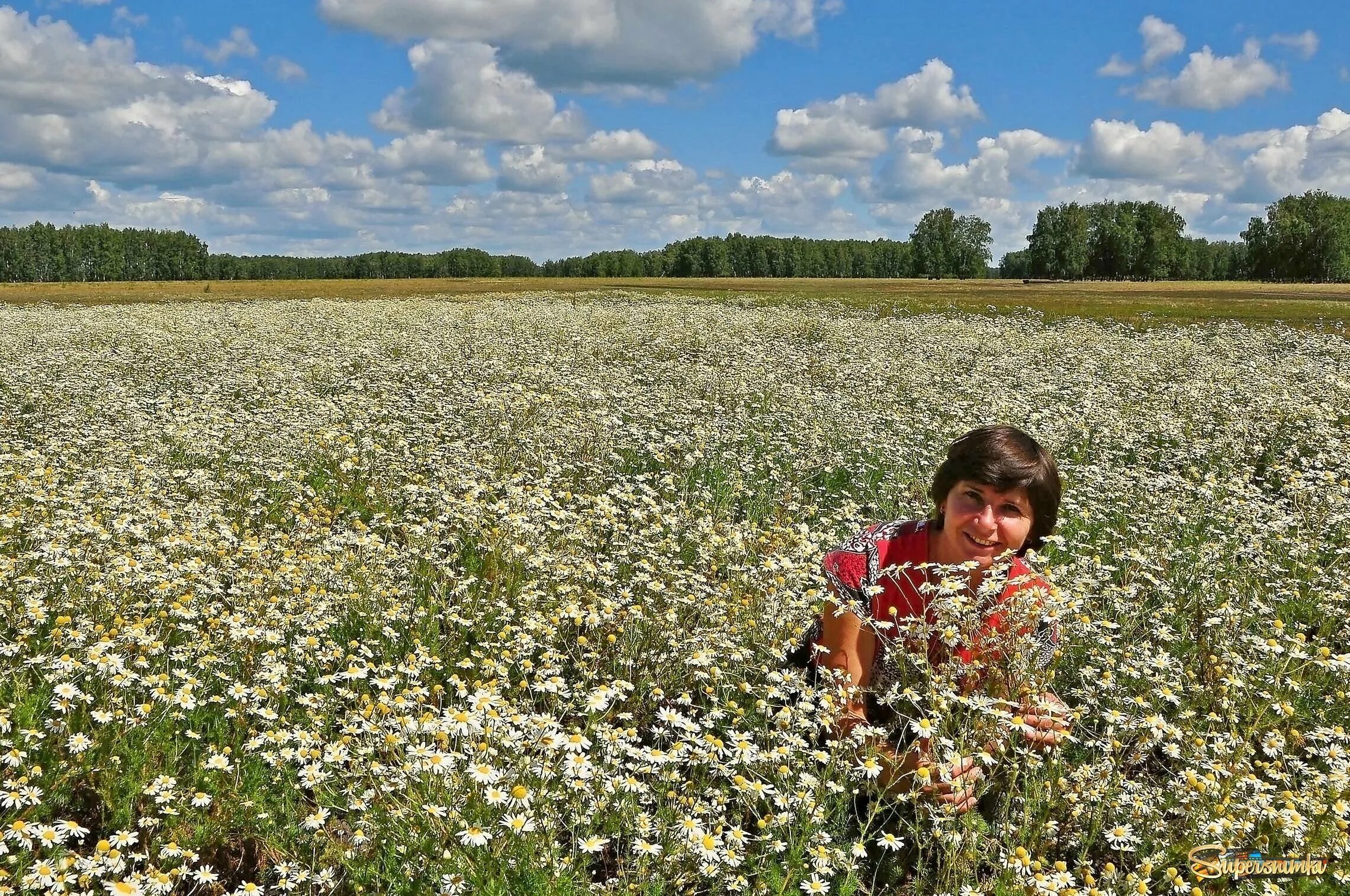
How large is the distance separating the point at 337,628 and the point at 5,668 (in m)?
1.55

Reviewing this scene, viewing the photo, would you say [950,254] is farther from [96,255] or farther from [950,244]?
[96,255]

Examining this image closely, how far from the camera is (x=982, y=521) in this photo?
14.1 ft

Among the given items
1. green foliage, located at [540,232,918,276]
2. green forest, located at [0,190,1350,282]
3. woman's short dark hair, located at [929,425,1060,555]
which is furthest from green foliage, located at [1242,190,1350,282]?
woman's short dark hair, located at [929,425,1060,555]

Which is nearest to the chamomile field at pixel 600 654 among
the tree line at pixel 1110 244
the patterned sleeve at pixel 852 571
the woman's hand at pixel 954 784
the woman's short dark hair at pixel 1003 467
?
the woman's hand at pixel 954 784

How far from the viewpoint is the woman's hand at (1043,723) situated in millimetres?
3531

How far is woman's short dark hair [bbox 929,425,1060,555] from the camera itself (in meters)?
4.29

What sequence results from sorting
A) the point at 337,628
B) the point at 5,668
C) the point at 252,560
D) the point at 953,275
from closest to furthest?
the point at 5,668 → the point at 337,628 → the point at 252,560 → the point at 953,275

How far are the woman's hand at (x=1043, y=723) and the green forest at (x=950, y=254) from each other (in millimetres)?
124713

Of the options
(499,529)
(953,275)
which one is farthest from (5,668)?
(953,275)

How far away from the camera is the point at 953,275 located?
463 feet

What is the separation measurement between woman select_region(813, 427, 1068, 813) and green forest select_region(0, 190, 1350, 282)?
12415 cm

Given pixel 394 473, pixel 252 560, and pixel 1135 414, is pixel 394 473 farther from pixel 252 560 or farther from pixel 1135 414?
pixel 1135 414

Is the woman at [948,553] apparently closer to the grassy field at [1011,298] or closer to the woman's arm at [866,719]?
the woman's arm at [866,719]

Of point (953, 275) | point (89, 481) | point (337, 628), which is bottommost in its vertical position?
point (337, 628)
